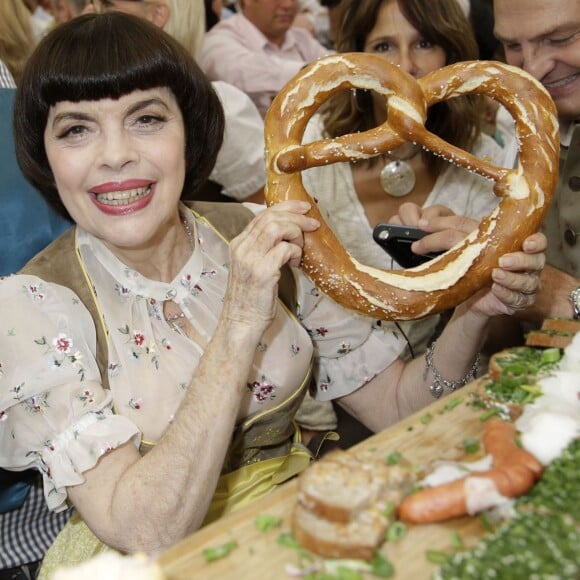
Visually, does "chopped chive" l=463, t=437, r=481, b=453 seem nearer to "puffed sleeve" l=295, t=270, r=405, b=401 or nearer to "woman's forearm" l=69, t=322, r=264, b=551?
"woman's forearm" l=69, t=322, r=264, b=551

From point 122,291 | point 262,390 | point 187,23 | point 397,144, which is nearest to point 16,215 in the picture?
point 122,291

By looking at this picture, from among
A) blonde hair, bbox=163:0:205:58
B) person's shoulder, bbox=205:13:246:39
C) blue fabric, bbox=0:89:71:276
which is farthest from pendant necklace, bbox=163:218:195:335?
person's shoulder, bbox=205:13:246:39

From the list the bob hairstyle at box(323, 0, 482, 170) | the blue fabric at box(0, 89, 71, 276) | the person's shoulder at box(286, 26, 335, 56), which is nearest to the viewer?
the blue fabric at box(0, 89, 71, 276)

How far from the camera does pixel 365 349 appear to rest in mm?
2037

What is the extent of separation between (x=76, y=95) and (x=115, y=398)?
682 millimetres

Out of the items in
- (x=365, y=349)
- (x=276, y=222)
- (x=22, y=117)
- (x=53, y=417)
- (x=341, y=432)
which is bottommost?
(x=341, y=432)

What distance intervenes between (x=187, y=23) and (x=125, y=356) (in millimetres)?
2449

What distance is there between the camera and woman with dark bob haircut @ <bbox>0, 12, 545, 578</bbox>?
5.07 ft

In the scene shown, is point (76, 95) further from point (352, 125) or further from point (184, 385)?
point (352, 125)

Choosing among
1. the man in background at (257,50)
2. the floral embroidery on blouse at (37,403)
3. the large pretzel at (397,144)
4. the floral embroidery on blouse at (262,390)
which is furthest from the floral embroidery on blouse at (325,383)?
the man in background at (257,50)

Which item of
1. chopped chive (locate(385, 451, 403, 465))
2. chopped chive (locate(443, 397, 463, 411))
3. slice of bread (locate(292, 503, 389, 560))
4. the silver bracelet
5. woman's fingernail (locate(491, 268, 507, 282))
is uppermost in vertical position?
woman's fingernail (locate(491, 268, 507, 282))

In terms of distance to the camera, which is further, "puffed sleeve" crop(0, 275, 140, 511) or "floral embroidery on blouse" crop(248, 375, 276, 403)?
"floral embroidery on blouse" crop(248, 375, 276, 403)

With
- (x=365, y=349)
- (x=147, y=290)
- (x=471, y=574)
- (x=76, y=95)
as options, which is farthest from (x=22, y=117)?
(x=471, y=574)

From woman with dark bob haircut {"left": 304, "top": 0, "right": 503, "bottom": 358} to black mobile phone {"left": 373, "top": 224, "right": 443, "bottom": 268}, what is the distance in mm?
737
